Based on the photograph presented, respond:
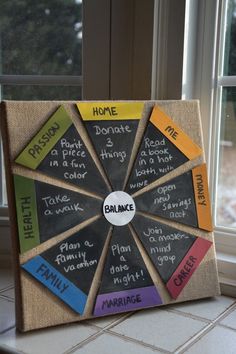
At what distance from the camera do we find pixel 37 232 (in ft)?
3.13

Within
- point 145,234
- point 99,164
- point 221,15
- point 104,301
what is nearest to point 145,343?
point 104,301

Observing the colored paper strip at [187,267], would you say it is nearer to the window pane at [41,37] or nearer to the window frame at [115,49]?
the window frame at [115,49]

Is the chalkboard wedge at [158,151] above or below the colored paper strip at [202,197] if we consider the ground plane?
above

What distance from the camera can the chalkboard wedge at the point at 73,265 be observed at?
96 centimetres

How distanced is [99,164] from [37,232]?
19cm

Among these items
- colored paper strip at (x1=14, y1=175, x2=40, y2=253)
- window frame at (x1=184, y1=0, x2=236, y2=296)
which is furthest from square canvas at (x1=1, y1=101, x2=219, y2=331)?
window frame at (x1=184, y1=0, x2=236, y2=296)

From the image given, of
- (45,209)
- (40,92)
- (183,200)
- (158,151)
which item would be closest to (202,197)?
(183,200)

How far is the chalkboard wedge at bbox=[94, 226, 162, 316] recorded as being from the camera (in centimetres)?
101

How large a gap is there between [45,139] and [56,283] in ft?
0.94

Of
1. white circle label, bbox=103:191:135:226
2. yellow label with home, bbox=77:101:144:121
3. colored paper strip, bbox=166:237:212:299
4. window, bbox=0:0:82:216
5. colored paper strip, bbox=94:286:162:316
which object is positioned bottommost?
colored paper strip, bbox=94:286:162:316

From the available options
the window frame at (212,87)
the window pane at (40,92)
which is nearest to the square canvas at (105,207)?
the window frame at (212,87)

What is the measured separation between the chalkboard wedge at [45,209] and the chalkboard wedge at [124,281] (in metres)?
0.09

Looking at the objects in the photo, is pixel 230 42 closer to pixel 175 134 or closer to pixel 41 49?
pixel 175 134

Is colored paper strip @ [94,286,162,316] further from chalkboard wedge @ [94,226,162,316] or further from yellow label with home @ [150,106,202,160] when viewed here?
yellow label with home @ [150,106,202,160]
